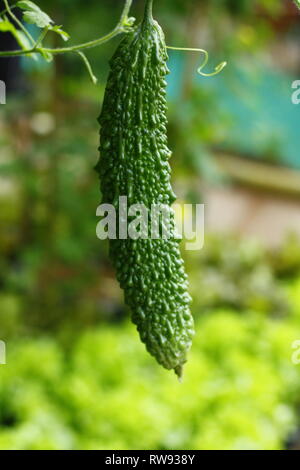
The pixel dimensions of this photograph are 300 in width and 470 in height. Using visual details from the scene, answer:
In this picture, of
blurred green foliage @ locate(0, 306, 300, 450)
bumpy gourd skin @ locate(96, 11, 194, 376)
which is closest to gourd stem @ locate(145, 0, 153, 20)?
bumpy gourd skin @ locate(96, 11, 194, 376)

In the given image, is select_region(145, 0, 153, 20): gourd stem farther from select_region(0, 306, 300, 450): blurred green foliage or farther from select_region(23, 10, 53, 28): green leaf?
select_region(0, 306, 300, 450): blurred green foliage

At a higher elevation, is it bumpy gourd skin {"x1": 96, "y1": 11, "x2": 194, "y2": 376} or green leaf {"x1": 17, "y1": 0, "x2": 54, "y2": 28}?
green leaf {"x1": 17, "y1": 0, "x2": 54, "y2": 28}

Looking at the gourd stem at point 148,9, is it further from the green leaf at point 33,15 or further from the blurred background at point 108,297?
the blurred background at point 108,297

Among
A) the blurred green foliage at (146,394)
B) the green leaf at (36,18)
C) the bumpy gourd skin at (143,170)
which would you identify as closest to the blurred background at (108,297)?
the blurred green foliage at (146,394)

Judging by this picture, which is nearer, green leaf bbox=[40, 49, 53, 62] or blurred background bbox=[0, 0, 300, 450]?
green leaf bbox=[40, 49, 53, 62]

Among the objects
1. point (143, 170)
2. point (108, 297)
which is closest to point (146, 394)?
point (108, 297)
